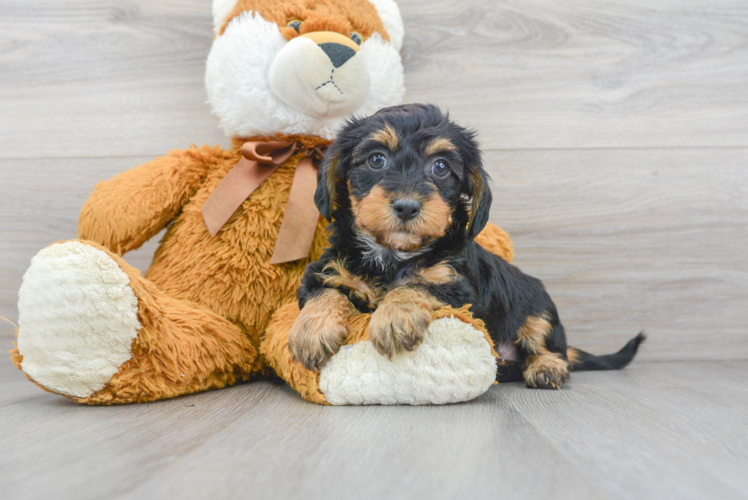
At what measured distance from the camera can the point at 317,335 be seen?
149 centimetres

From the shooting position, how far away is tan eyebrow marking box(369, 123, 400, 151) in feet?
5.17

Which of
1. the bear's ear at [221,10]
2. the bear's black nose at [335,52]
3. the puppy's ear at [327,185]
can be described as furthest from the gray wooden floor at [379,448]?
the bear's ear at [221,10]

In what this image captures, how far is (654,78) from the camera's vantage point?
102 inches

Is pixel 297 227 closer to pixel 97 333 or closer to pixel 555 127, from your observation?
pixel 97 333

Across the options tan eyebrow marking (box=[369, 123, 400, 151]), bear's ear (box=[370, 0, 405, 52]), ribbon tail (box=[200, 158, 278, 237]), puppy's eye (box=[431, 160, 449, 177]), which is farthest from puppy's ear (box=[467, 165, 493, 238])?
bear's ear (box=[370, 0, 405, 52])

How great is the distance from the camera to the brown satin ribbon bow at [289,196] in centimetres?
193


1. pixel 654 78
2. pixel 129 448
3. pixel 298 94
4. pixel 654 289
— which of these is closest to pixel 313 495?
pixel 129 448

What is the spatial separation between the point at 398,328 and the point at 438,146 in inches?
21.6

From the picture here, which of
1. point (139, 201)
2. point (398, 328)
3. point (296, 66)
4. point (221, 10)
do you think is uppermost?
point (221, 10)

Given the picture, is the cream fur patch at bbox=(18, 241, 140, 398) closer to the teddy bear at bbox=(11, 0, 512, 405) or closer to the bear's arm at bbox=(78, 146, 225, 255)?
the teddy bear at bbox=(11, 0, 512, 405)

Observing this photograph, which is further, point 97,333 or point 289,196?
point 289,196

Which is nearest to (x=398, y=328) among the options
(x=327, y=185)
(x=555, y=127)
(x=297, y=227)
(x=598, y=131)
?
(x=327, y=185)

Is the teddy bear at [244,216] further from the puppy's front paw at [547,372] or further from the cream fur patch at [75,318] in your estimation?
the puppy's front paw at [547,372]

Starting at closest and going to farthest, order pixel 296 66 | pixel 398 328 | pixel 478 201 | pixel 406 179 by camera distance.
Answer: pixel 398 328
pixel 406 179
pixel 478 201
pixel 296 66
